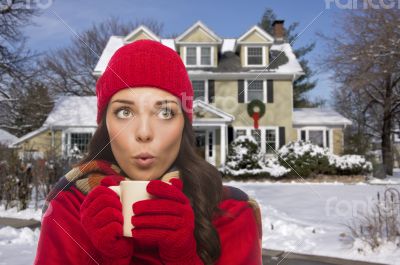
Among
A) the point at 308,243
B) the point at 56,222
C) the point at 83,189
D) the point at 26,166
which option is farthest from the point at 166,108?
the point at 26,166

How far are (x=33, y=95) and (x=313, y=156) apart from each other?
10.4m

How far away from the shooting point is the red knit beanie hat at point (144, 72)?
114 cm

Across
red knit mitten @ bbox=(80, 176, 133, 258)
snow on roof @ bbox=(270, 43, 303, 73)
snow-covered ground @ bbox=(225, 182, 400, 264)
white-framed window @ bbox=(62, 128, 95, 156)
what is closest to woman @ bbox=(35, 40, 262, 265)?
red knit mitten @ bbox=(80, 176, 133, 258)

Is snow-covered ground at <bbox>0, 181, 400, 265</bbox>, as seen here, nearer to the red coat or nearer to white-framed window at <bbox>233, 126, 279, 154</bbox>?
white-framed window at <bbox>233, 126, 279, 154</bbox>

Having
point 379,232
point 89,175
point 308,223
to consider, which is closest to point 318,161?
point 308,223

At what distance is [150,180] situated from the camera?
3.79 ft

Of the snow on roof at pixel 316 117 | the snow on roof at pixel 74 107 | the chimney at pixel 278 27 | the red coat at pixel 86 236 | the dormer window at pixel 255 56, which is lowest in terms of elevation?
the red coat at pixel 86 236

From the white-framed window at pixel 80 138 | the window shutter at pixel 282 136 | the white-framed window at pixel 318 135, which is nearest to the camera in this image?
the white-framed window at pixel 80 138

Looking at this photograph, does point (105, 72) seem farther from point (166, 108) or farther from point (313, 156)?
point (313, 156)

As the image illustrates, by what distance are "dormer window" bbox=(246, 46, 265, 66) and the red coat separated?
12418mm

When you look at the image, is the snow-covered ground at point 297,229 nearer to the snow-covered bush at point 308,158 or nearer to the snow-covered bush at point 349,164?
the snow-covered bush at point 308,158

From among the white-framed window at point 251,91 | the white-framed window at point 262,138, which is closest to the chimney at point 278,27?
the white-framed window at point 251,91

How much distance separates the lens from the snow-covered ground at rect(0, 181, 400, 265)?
495 cm

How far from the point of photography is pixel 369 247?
5359mm
